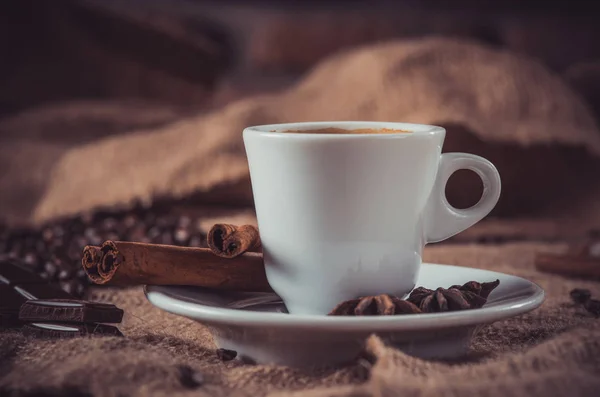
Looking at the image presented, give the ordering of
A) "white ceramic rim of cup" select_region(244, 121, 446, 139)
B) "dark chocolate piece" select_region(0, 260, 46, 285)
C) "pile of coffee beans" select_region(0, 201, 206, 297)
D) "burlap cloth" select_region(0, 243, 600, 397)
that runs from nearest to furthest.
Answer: "burlap cloth" select_region(0, 243, 600, 397), "white ceramic rim of cup" select_region(244, 121, 446, 139), "dark chocolate piece" select_region(0, 260, 46, 285), "pile of coffee beans" select_region(0, 201, 206, 297)

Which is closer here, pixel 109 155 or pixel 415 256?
pixel 415 256

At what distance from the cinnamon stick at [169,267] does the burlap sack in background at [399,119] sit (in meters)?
0.82

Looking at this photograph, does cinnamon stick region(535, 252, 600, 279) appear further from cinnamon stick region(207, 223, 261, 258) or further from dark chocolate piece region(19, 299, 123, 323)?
dark chocolate piece region(19, 299, 123, 323)

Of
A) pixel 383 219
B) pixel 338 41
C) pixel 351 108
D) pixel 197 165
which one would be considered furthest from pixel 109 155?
pixel 383 219

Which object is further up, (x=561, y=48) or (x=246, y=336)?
(x=561, y=48)

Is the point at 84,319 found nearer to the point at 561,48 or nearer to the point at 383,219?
the point at 383,219

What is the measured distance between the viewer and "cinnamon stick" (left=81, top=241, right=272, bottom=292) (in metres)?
0.87

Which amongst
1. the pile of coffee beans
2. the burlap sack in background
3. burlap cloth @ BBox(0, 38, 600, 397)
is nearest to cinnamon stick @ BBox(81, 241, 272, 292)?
burlap cloth @ BBox(0, 38, 600, 397)

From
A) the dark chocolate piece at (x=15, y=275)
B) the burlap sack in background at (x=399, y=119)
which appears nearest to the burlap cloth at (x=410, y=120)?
the burlap sack in background at (x=399, y=119)

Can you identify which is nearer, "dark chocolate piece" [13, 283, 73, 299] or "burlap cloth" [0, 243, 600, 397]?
"burlap cloth" [0, 243, 600, 397]

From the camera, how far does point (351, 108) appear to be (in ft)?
6.14

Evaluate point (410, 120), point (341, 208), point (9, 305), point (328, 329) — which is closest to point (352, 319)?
point (328, 329)

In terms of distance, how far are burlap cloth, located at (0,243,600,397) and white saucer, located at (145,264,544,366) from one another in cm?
2

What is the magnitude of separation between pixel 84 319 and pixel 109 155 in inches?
45.6
